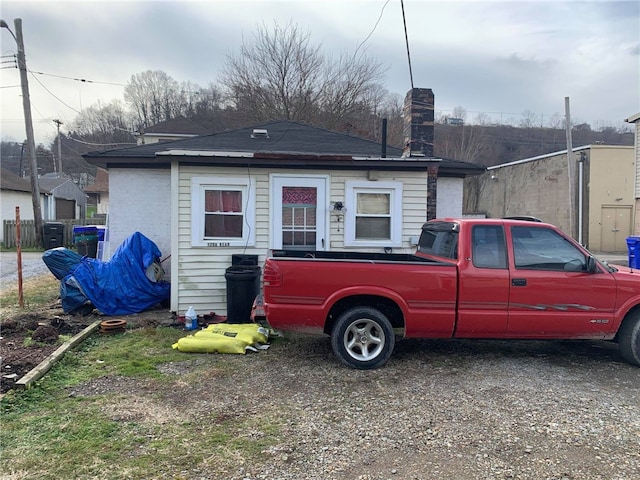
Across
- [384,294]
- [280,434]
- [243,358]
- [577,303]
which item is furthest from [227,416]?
[577,303]

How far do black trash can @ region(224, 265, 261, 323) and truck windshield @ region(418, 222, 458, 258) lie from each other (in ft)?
9.05

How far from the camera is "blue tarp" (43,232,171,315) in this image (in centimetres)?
786

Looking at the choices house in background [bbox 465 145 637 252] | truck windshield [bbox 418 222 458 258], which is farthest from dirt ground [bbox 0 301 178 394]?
house in background [bbox 465 145 637 252]

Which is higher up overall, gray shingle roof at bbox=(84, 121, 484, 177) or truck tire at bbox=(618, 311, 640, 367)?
gray shingle roof at bbox=(84, 121, 484, 177)

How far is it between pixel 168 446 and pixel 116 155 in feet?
23.9

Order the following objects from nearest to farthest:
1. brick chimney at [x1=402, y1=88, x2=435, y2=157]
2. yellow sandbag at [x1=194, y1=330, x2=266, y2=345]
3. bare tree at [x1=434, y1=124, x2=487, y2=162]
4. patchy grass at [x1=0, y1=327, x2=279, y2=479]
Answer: patchy grass at [x1=0, y1=327, x2=279, y2=479] → yellow sandbag at [x1=194, y1=330, x2=266, y2=345] → brick chimney at [x1=402, y1=88, x2=435, y2=157] → bare tree at [x1=434, y1=124, x2=487, y2=162]

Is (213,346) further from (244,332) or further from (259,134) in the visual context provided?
(259,134)

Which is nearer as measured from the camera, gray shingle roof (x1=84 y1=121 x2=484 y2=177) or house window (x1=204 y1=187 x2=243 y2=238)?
house window (x1=204 y1=187 x2=243 y2=238)

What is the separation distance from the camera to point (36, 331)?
254 inches

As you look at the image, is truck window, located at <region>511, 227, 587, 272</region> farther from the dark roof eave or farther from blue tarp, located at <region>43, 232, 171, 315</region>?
blue tarp, located at <region>43, 232, 171, 315</region>

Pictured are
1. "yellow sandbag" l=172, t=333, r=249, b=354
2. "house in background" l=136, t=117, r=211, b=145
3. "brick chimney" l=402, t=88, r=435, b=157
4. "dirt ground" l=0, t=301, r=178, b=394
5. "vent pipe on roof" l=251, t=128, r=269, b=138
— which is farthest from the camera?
"house in background" l=136, t=117, r=211, b=145

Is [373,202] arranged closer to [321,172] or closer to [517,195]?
[321,172]

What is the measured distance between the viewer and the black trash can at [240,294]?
7.27m

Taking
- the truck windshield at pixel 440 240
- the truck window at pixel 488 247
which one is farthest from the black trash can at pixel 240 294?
the truck window at pixel 488 247
